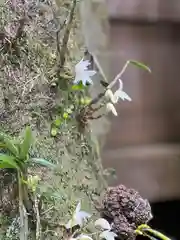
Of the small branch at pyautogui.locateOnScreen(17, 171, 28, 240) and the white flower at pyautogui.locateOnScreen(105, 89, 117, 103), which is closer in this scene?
the small branch at pyautogui.locateOnScreen(17, 171, 28, 240)

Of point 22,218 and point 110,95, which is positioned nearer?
point 22,218

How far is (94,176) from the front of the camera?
0.60 metres

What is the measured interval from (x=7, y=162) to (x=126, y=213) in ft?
0.46

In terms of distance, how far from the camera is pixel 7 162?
1.40 feet

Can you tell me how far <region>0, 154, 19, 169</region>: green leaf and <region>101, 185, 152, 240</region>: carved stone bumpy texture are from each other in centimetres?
12

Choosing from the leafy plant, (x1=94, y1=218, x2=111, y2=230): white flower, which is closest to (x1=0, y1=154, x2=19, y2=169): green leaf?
the leafy plant

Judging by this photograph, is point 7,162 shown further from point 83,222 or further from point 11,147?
Result: point 83,222

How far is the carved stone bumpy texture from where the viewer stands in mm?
495

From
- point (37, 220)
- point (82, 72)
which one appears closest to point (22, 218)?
point (37, 220)

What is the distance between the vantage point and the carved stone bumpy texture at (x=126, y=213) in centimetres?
49

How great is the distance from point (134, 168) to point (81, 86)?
68 cm

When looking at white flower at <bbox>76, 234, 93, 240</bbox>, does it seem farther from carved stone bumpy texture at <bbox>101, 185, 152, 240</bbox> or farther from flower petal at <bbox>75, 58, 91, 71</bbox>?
flower petal at <bbox>75, 58, 91, 71</bbox>

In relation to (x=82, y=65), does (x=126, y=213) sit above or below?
below

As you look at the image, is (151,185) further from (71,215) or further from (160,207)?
(71,215)
